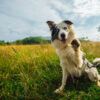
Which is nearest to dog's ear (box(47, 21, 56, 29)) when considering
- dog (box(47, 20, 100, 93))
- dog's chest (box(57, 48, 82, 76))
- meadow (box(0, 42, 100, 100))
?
dog (box(47, 20, 100, 93))

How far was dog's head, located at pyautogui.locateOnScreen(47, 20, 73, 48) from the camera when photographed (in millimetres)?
6352

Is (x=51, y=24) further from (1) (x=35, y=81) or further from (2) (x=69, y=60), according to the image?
(1) (x=35, y=81)

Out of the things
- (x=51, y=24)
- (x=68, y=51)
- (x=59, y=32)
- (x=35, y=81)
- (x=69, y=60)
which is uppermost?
(x=51, y=24)

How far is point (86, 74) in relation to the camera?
7.15 m

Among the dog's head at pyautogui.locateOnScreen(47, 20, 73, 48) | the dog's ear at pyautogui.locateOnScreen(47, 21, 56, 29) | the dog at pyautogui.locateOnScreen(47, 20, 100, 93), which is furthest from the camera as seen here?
the dog's ear at pyautogui.locateOnScreen(47, 21, 56, 29)

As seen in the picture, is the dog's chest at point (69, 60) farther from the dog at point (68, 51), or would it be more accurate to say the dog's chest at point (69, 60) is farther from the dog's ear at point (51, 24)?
the dog's ear at point (51, 24)

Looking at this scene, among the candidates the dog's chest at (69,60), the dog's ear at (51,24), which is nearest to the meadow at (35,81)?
the dog's chest at (69,60)

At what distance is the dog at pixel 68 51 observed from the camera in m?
6.46

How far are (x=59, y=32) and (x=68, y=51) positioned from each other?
0.58 m

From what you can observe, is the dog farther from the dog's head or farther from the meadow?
the meadow

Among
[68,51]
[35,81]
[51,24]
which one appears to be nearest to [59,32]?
[51,24]

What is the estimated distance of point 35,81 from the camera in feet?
24.0

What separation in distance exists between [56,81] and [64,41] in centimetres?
128

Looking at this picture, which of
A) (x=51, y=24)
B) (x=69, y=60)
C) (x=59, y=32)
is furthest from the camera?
(x=69, y=60)
